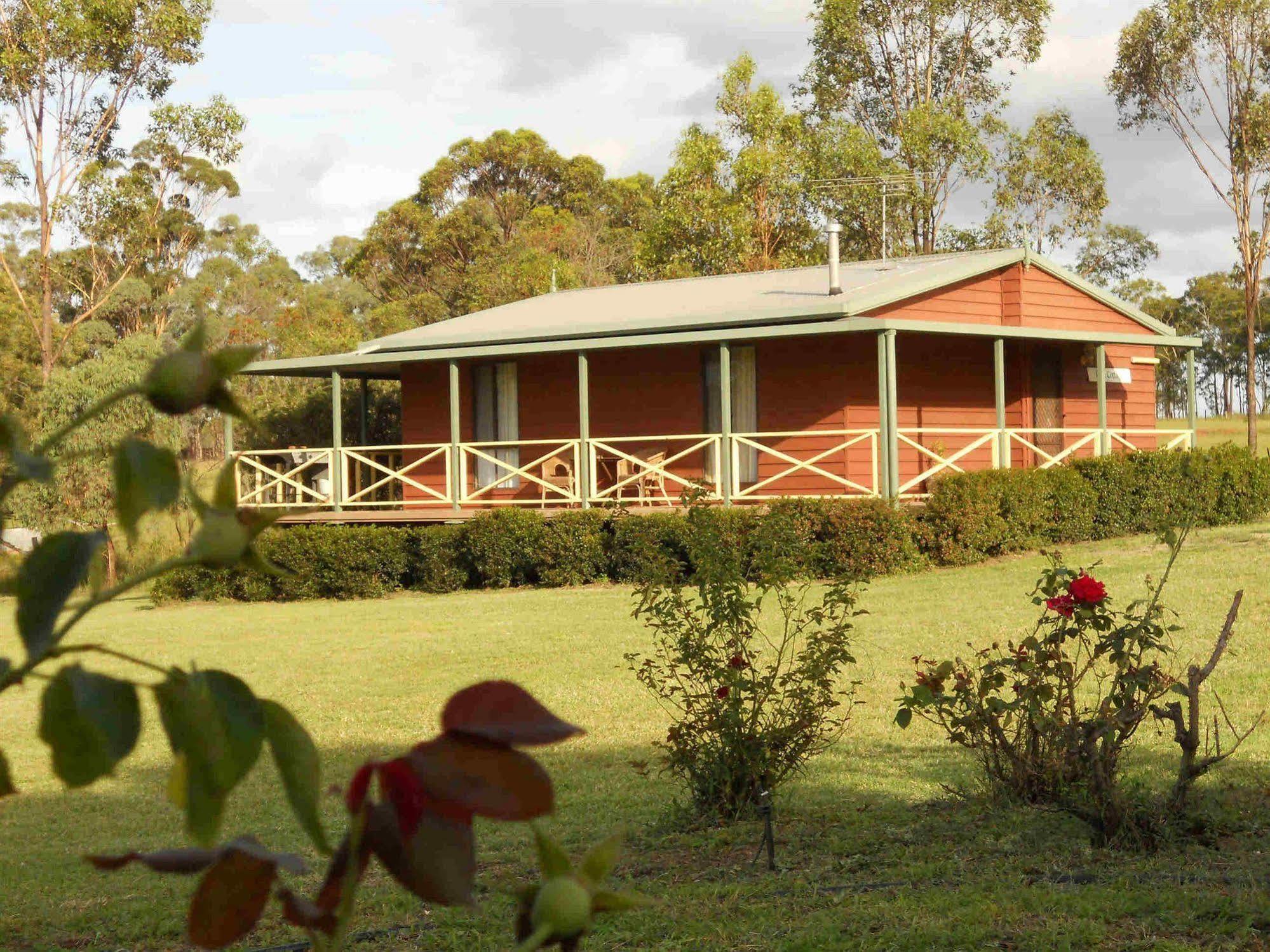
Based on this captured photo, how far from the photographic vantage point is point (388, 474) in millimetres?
21328

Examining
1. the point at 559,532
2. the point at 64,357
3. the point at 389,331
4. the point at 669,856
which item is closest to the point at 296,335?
the point at 389,331

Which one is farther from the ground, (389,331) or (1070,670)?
(389,331)

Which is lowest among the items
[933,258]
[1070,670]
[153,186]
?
[1070,670]

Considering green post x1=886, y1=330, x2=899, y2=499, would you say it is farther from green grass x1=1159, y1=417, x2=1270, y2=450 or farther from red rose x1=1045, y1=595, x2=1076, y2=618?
green grass x1=1159, y1=417, x2=1270, y2=450

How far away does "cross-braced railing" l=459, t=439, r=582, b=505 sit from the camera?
18.4 m

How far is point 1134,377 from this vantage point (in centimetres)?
2280

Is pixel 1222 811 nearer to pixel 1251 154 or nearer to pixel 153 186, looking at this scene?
pixel 153 186

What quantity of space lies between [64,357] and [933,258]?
23003 mm

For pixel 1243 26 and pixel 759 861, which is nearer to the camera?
pixel 759 861

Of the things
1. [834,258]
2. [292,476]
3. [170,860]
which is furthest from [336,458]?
[170,860]

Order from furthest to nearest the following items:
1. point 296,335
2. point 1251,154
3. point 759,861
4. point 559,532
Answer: point 296,335 → point 1251,154 → point 559,532 → point 759,861

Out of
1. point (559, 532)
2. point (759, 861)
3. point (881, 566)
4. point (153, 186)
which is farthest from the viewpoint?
point (153, 186)

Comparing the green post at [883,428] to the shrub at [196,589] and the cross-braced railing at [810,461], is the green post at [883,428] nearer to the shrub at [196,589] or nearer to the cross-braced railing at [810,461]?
the cross-braced railing at [810,461]

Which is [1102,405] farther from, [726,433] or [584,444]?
[584,444]
